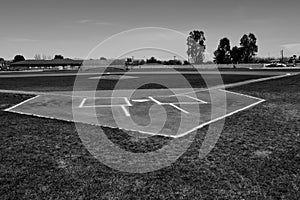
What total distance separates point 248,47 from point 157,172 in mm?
98931

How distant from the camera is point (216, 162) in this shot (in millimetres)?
5418

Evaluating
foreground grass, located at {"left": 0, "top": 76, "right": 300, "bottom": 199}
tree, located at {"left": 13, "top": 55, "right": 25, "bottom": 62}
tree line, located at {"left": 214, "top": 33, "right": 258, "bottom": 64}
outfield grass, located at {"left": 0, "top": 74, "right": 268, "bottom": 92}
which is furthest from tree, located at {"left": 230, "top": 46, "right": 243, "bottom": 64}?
tree, located at {"left": 13, "top": 55, "right": 25, "bottom": 62}

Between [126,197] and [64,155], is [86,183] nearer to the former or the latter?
[126,197]

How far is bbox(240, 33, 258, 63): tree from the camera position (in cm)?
9412

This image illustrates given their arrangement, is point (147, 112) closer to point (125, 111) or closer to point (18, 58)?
point (125, 111)

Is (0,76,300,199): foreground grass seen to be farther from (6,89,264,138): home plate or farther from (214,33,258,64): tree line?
(214,33,258,64): tree line

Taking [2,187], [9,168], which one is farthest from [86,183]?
[9,168]

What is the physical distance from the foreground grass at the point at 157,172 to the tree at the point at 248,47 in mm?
93276

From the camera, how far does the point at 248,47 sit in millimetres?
94500

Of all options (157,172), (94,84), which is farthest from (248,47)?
(157,172)

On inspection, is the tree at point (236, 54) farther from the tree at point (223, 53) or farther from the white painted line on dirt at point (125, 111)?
the white painted line on dirt at point (125, 111)

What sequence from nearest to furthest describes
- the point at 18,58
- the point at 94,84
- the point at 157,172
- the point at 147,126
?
the point at 157,172 → the point at 147,126 → the point at 94,84 → the point at 18,58

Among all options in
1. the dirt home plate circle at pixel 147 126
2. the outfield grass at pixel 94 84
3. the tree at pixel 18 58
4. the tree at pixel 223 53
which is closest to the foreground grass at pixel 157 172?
the dirt home plate circle at pixel 147 126

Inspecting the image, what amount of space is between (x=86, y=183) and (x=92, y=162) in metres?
1.01
